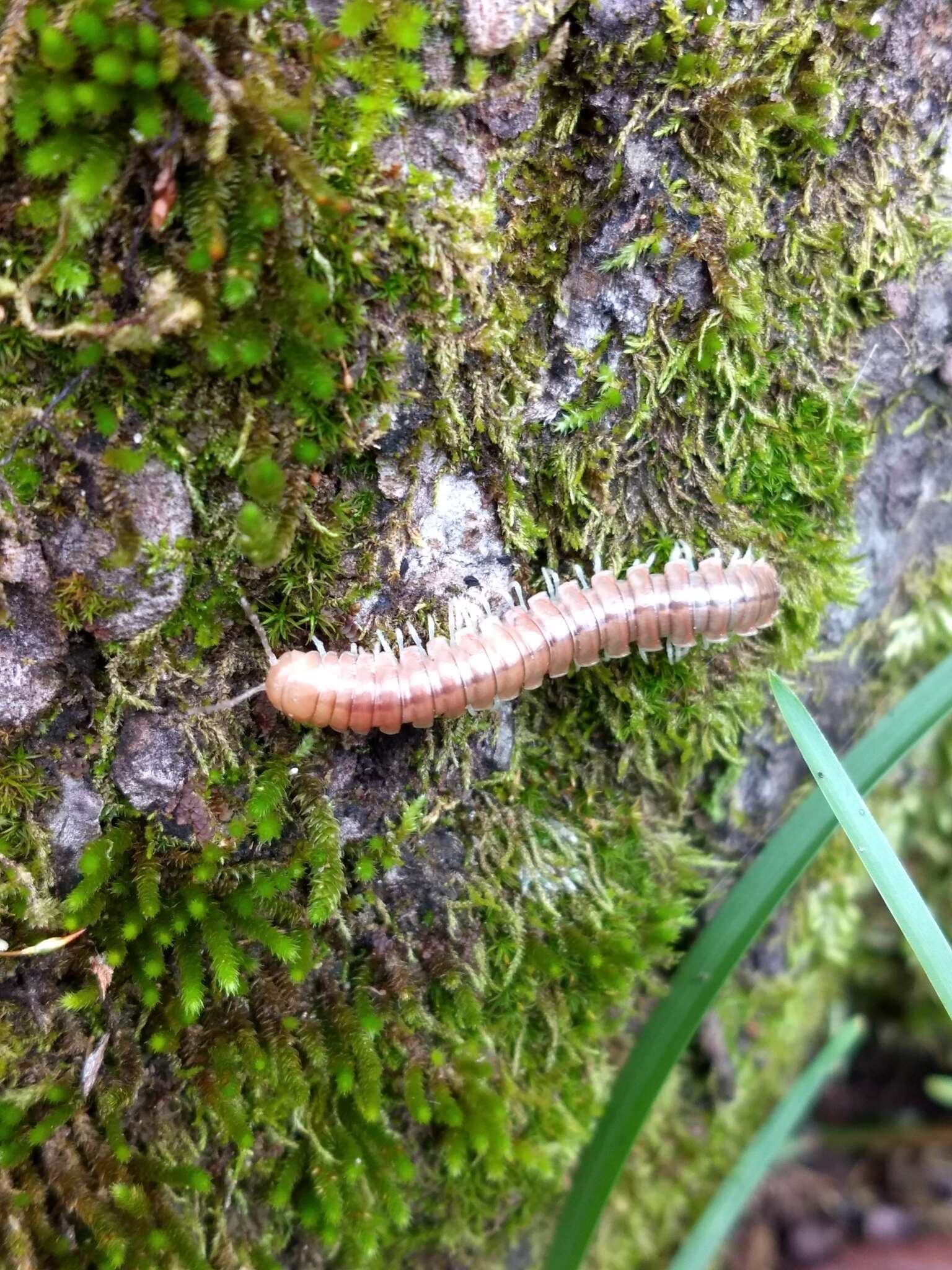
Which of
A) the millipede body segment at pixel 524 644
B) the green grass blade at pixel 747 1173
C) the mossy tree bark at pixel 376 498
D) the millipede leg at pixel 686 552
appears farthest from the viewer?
the green grass blade at pixel 747 1173

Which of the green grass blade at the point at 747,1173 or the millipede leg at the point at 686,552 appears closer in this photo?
the millipede leg at the point at 686,552

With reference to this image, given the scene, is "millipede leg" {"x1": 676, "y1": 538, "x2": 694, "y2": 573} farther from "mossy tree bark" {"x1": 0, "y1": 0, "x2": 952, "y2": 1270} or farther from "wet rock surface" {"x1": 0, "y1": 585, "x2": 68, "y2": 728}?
"wet rock surface" {"x1": 0, "y1": 585, "x2": 68, "y2": 728}

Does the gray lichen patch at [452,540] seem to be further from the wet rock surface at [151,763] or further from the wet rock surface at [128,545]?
the wet rock surface at [151,763]

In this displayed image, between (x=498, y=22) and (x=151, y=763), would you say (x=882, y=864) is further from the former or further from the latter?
(x=498, y=22)

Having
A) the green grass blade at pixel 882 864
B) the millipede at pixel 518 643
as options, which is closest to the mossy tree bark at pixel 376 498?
the millipede at pixel 518 643

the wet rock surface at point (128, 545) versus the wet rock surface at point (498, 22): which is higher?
the wet rock surface at point (498, 22)

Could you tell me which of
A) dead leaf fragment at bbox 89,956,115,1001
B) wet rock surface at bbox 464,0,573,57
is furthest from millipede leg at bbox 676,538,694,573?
dead leaf fragment at bbox 89,956,115,1001
